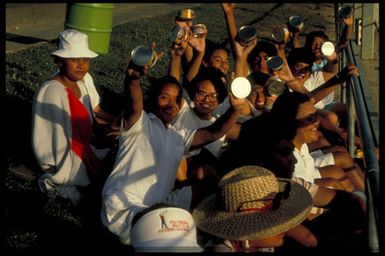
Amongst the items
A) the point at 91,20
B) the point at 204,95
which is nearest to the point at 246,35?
the point at 204,95

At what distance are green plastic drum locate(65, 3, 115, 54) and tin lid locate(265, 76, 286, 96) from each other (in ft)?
15.1

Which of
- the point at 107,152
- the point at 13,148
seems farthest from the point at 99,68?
the point at 107,152

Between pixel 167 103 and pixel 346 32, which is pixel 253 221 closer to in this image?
pixel 167 103

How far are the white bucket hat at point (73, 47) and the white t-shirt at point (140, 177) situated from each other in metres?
1.17

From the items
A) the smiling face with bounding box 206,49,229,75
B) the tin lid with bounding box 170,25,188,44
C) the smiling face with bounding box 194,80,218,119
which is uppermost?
the tin lid with bounding box 170,25,188,44

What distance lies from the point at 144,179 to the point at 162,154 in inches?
7.7

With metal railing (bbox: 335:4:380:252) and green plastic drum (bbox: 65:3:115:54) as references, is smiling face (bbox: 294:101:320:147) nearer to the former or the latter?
metal railing (bbox: 335:4:380:252)

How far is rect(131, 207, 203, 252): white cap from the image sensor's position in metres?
3.10

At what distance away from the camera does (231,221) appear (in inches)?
128

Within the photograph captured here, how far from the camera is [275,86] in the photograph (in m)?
5.38

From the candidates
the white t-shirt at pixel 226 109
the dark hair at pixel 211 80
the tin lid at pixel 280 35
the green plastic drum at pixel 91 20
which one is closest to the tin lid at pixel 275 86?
the white t-shirt at pixel 226 109

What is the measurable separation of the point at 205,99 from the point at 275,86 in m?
0.59

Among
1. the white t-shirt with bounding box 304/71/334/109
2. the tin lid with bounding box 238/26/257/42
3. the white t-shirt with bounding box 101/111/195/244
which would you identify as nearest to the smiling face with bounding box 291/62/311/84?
the white t-shirt with bounding box 304/71/334/109

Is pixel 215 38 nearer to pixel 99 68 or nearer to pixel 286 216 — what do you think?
pixel 99 68
